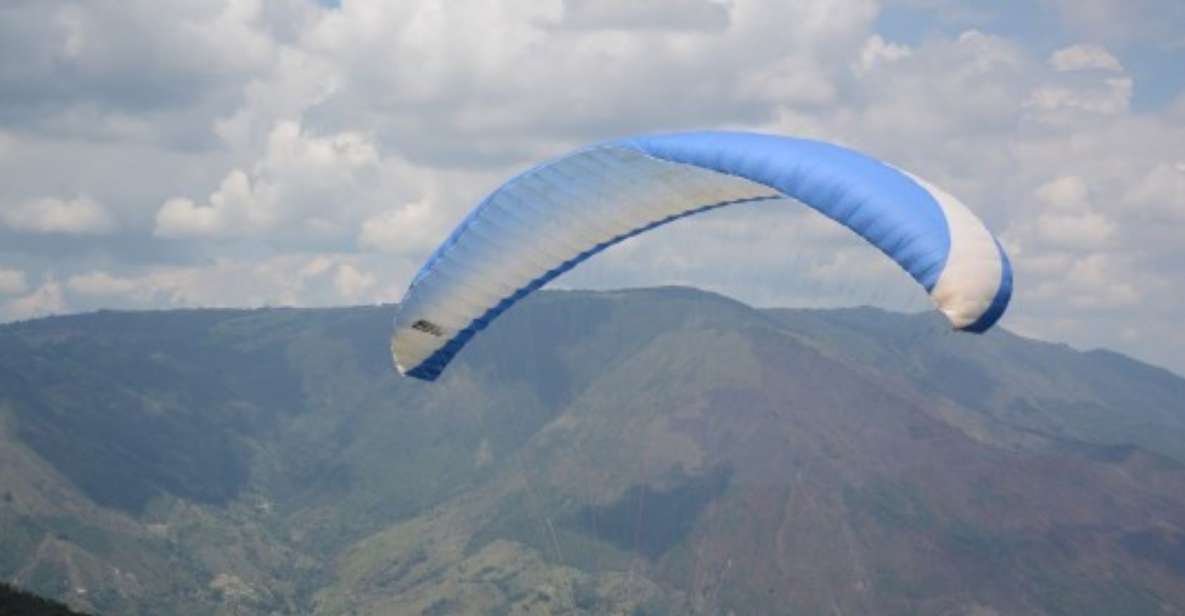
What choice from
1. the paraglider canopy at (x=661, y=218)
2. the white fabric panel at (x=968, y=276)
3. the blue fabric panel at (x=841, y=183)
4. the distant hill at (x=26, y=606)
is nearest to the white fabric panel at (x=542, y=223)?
the paraglider canopy at (x=661, y=218)

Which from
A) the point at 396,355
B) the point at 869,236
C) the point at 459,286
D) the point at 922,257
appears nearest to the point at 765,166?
the point at 869,236

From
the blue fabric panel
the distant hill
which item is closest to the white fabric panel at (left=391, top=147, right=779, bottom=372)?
the blue fabric panel

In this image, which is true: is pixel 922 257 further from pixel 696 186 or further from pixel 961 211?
pixel 696 186

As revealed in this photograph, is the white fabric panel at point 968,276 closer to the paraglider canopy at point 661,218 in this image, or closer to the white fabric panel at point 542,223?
the paraglider canopy at point 661,218

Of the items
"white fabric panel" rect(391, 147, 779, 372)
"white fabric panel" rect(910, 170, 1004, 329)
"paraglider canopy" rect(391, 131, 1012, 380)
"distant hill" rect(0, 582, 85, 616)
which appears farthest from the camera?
"distant hill" rect(0, 582, 85, 616)

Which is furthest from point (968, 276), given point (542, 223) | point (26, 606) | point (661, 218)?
point (26, 606)

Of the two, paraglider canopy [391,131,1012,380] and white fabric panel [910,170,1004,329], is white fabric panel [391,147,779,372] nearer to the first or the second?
paraglider canopy [391,131,1012,380]

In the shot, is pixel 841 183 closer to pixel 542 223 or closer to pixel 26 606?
pixel 542 223

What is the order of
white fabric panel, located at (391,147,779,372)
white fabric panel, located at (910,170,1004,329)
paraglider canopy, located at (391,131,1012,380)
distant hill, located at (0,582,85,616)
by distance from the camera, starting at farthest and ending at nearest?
1. distant hill, located at (0,582,85,616)
2. white fabric panel, located at (391,147,779,372)
3. paraglider canopy, located at (391,131,1012,380)
4. white fabric panel, located at (910,170,1004,329)
